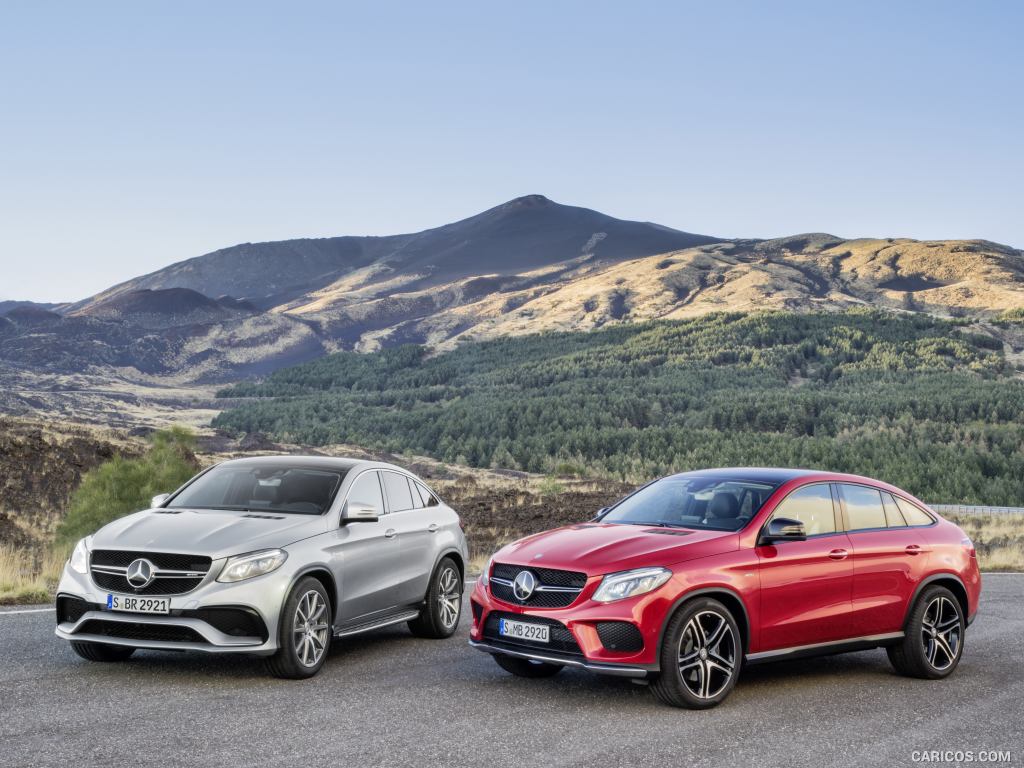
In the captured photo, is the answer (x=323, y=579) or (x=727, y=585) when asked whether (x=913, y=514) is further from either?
(x=323, y=579)

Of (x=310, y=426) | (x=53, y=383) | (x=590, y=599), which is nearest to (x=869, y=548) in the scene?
(x=590, y=599)

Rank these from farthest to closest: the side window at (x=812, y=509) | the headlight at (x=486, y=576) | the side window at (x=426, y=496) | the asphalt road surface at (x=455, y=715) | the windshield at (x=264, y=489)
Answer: the side window at (x=426, y=496) → the windshield at (x=264, y=489) → the side window at (x=812, y=509) → the headlight at (x=486, y=576) → the asphalt road surface at (x=455, y=715)

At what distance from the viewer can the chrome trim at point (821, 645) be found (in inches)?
332

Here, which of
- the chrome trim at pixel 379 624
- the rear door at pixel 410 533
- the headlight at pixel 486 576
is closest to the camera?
the headlight at pixel 486 576

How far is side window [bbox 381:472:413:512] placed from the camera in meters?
10.7

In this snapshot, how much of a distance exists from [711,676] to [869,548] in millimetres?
1970

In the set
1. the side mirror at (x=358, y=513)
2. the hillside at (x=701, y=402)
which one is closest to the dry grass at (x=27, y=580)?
the side mirror at (x=358, y=513)

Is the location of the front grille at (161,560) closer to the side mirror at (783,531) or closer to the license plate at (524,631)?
the license plate at (524,631)

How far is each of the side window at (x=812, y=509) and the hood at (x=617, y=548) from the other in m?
0.74

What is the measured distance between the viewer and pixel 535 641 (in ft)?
26.7

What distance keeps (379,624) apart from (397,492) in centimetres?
130

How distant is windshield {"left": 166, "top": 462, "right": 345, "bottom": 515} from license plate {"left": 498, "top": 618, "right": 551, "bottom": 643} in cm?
212

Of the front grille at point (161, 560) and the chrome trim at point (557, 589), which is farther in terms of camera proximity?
the front grille at point (161, 560)

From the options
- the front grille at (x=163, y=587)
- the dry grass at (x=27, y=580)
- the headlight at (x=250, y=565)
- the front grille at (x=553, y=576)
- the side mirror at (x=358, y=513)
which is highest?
the side mirror at (x=358, y=513)
